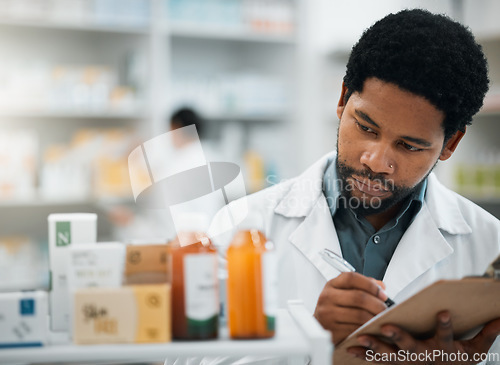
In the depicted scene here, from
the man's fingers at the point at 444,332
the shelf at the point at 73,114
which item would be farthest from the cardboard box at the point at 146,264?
the shelf at the point at 73,114

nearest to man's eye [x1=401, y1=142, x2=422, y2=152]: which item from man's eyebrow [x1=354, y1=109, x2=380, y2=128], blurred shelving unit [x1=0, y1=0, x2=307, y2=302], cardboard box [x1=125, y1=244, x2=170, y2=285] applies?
man's eyebrow [x1=354, y1=109, x2=380, y2=128]

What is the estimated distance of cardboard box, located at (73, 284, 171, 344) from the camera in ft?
2.88

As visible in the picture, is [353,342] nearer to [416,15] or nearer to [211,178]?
[416,15]

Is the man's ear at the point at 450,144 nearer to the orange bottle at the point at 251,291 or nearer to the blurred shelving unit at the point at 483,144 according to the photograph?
the orange bottle at the point at 251,291

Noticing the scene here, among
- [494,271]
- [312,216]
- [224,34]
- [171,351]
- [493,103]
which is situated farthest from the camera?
[224,34]

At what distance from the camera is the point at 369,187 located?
1.39 meters

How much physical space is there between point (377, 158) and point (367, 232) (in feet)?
0.88

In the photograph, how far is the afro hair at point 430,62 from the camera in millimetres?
1278

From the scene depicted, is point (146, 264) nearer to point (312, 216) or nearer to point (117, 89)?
point (312, 216)

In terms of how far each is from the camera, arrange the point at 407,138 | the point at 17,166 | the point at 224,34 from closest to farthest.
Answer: the point at 407,138, the point at 17,166, the point at 224,34

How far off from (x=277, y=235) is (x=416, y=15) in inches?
27.1

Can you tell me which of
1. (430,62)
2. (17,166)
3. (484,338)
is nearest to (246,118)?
(17,166)

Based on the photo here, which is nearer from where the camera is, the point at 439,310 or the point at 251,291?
the point at 251,291

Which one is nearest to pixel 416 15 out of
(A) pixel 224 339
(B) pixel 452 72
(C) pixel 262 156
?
(B) pixel 452 72
